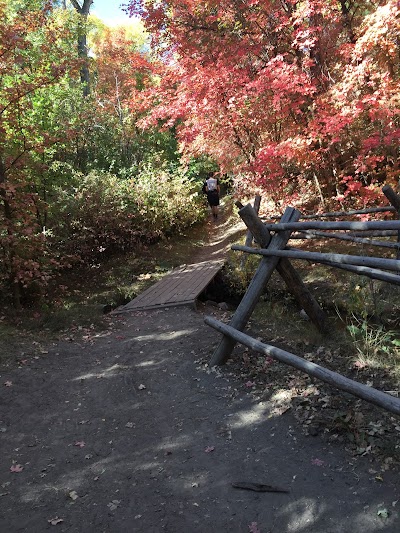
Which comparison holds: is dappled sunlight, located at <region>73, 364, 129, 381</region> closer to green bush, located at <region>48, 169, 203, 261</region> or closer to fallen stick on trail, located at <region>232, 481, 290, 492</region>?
fallen stick on trail, located at <region>232, 481, 290, 492</region>

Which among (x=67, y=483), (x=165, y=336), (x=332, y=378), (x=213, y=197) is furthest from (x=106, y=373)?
(x=213, y=197)

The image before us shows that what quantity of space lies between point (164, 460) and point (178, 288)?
15.5 feet

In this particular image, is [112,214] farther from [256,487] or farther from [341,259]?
[256,487]

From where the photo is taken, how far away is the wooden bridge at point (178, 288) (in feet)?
23.0

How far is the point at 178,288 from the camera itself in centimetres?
Result: 777

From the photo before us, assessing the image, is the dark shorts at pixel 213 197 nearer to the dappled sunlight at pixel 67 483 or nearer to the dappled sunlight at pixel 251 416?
the dappled sunlight at pixel 251 416

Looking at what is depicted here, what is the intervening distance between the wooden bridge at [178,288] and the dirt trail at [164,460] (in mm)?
2126

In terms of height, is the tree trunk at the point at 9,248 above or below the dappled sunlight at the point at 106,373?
above

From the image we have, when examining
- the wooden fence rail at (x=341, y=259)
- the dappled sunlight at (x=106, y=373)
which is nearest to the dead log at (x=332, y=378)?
the wooden fence rail at (x=341, y=259)

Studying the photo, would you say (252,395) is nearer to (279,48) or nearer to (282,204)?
(282,204)

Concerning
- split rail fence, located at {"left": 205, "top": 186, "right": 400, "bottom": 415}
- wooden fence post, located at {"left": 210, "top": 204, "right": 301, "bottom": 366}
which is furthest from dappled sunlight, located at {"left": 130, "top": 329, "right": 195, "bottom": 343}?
wooden fence post, located at {"left": 210, "top": 204, "right": 301, "bottom": 366}

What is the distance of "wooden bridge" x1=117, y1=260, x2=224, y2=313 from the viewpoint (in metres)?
7.01

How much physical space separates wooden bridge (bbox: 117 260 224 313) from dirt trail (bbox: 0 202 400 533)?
213 cm

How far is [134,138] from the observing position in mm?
17297
